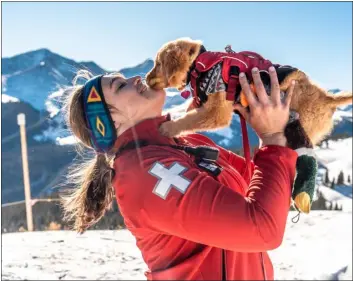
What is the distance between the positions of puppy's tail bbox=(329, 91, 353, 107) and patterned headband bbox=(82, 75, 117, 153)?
0.67 metres

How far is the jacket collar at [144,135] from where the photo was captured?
122 cm

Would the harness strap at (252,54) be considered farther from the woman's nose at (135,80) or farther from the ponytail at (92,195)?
the ponytail at (92,195)

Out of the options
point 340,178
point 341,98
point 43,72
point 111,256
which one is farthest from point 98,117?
point 340,178

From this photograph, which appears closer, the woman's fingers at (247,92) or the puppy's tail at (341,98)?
the woman's fingers at (247,92)

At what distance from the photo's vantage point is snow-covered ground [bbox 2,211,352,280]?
3.74m

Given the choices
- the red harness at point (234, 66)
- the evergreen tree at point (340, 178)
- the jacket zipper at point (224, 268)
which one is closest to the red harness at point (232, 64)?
the red harness at point (234, 66)

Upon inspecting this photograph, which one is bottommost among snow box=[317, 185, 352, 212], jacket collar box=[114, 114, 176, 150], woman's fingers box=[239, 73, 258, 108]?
snow box=[317, 185, 352, 212]

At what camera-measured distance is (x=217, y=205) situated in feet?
3.22

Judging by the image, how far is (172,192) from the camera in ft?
3.32

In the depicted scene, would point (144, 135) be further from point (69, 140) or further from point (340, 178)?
point (340, 178)

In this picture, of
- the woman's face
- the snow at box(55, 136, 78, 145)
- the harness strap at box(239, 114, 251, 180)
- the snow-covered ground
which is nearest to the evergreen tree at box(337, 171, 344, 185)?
the snow-covered ground

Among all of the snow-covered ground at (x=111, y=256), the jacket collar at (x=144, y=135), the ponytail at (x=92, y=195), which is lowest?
the snow-covered ground at (x=111, y=256)

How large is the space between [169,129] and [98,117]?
0.25 meters

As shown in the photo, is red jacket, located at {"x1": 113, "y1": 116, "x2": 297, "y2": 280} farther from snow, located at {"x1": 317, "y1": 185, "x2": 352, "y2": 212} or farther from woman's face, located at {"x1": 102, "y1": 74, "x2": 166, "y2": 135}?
snow, located at {"x1": 317, "y1": 185, "x2": 352, "y2": 212}
